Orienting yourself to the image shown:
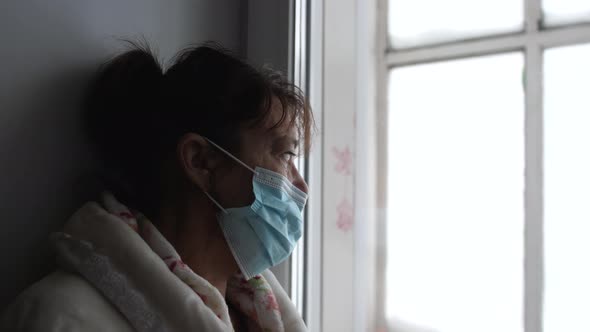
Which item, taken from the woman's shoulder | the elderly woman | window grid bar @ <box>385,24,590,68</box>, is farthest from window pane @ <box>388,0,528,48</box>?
the woman's shoulder

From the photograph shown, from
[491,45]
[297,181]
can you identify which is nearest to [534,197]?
[491,45]

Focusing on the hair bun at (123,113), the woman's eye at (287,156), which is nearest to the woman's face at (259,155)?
the woman's eye at (287,156)

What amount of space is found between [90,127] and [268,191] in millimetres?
283

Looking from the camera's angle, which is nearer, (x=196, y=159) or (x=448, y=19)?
(x=196, y=159)

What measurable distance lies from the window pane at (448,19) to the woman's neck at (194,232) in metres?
1.63

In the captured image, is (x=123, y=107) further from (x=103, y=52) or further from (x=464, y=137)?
(x=464, y=137)

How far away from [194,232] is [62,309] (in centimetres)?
26

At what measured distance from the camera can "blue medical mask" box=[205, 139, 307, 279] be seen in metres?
0.88

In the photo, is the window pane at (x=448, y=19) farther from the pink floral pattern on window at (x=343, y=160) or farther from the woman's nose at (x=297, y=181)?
the woman's nose at (x=297, y=181)

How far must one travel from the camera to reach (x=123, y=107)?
0.86m

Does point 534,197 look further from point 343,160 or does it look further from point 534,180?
point 343,160

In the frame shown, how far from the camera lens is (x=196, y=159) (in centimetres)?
88

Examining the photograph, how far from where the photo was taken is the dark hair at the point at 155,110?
862 mm

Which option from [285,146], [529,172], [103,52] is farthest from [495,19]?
[103,52]
